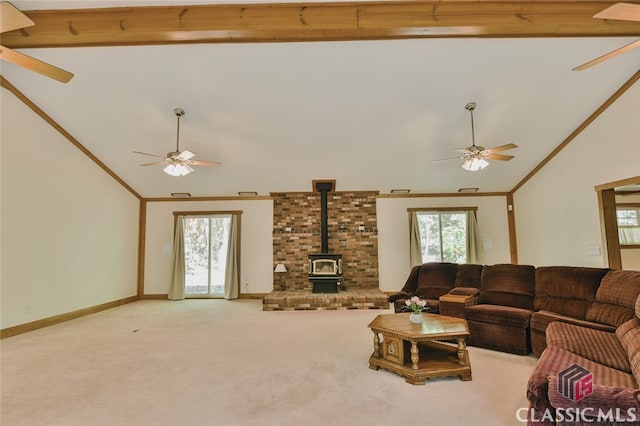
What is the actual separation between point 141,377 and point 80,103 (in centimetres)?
402

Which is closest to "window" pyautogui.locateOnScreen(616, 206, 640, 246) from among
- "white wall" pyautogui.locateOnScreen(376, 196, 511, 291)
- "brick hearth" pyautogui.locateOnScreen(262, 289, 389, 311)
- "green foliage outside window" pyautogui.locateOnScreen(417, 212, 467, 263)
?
"white wall" pyautogui.locateOnScreen(376, 196, 511, 291)

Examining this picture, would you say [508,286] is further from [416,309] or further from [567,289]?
[416,309]

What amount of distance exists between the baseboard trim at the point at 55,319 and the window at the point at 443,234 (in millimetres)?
6395

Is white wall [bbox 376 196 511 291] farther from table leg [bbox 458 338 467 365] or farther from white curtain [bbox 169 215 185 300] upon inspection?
white curtain [bbox 169 215 185 300]

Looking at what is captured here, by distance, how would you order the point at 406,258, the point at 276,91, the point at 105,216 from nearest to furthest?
1. the point at 276,91
2. the point at 105,216
3. the point at 406,258

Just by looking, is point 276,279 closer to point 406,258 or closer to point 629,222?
point 406,258

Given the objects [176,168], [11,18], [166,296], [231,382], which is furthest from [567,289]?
[166,296]

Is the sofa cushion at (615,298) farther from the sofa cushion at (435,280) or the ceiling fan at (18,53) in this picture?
the ceiling fan at (18,53)

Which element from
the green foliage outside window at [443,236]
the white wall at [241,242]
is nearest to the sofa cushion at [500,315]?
the green foliage outside window at [443,236]

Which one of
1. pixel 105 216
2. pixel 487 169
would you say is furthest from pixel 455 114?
pixel 105 216

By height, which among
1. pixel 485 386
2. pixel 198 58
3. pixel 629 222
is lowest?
pixel 485 386

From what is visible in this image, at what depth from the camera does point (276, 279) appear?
7.44 metres

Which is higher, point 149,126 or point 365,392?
point 149,126

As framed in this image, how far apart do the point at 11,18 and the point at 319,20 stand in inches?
90.8
